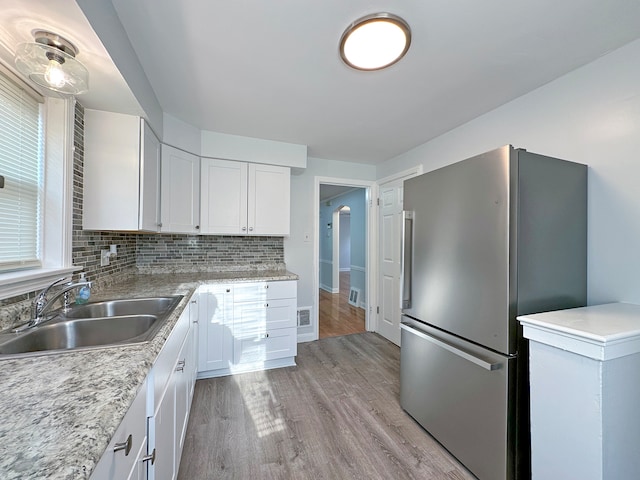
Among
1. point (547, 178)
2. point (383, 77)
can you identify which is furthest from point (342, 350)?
point (383, 77)

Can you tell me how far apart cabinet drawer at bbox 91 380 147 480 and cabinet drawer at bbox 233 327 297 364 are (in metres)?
1.65

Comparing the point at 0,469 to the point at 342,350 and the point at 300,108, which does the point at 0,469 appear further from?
the point at 342,350

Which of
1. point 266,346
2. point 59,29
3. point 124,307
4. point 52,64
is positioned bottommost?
point 266,346

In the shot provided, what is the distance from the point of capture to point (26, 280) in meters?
1.18

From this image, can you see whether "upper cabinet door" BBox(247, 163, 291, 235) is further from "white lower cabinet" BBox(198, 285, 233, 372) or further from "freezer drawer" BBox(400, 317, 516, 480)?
"freezer drawer" BBox(400, 317, 516, 480)

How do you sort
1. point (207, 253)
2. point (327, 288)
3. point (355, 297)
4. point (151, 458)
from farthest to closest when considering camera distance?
point (327, 288) → point (355, 297) → point (207, 253) → point (151, 458)

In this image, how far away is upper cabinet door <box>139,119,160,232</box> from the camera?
5.96ft

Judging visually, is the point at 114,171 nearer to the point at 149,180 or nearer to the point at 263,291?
the point at 149,180

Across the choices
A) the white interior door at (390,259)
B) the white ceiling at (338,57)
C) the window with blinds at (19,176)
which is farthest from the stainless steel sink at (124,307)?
the white interior door at (390,259)

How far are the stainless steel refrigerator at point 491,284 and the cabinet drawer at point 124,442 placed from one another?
150 centimetres

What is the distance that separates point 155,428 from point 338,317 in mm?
3585

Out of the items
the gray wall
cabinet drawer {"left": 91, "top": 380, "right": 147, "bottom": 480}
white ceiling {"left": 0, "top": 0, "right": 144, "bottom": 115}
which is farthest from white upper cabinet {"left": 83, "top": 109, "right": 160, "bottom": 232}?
the gray wall

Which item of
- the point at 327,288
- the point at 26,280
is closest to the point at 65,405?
the point at 26,280

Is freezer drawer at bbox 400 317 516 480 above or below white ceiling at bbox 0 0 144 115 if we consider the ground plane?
below
